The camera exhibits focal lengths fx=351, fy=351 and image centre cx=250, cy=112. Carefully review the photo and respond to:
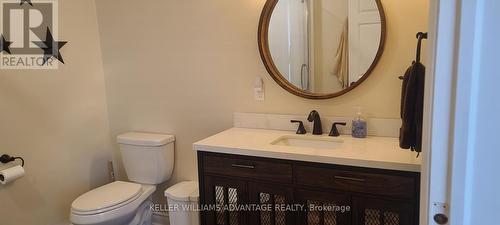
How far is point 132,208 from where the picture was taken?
2344mm

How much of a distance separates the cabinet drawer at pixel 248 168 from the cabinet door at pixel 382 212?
361 millimetres

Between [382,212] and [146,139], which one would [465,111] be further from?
[146,139]

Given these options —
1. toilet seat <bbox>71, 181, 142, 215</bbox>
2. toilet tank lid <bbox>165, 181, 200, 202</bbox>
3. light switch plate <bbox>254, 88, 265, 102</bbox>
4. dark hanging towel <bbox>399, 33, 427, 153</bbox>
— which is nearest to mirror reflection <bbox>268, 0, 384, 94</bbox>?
light switch plate <bbox>254, 88, 265, 102</bbox>

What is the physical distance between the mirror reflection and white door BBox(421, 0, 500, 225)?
1168 mm

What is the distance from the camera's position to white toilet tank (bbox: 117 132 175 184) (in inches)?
100

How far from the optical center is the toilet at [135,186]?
2.22 meters

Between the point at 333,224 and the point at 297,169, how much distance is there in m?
0.33

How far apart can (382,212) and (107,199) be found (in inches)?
65.8

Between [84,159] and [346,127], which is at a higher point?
[346,127]

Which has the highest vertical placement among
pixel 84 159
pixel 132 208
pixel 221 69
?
pixel 221 69

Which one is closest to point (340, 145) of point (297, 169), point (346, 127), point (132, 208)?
point (346, 127)

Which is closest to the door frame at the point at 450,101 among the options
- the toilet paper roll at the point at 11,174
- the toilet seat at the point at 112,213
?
the toilet seat at the point at 112,213

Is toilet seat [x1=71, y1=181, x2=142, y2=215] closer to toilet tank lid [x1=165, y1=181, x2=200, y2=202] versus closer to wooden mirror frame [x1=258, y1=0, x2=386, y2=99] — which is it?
toilet tank lid [x1=165, y1=181, x2=200, y2=202]

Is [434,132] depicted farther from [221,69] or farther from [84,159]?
[84,159]
